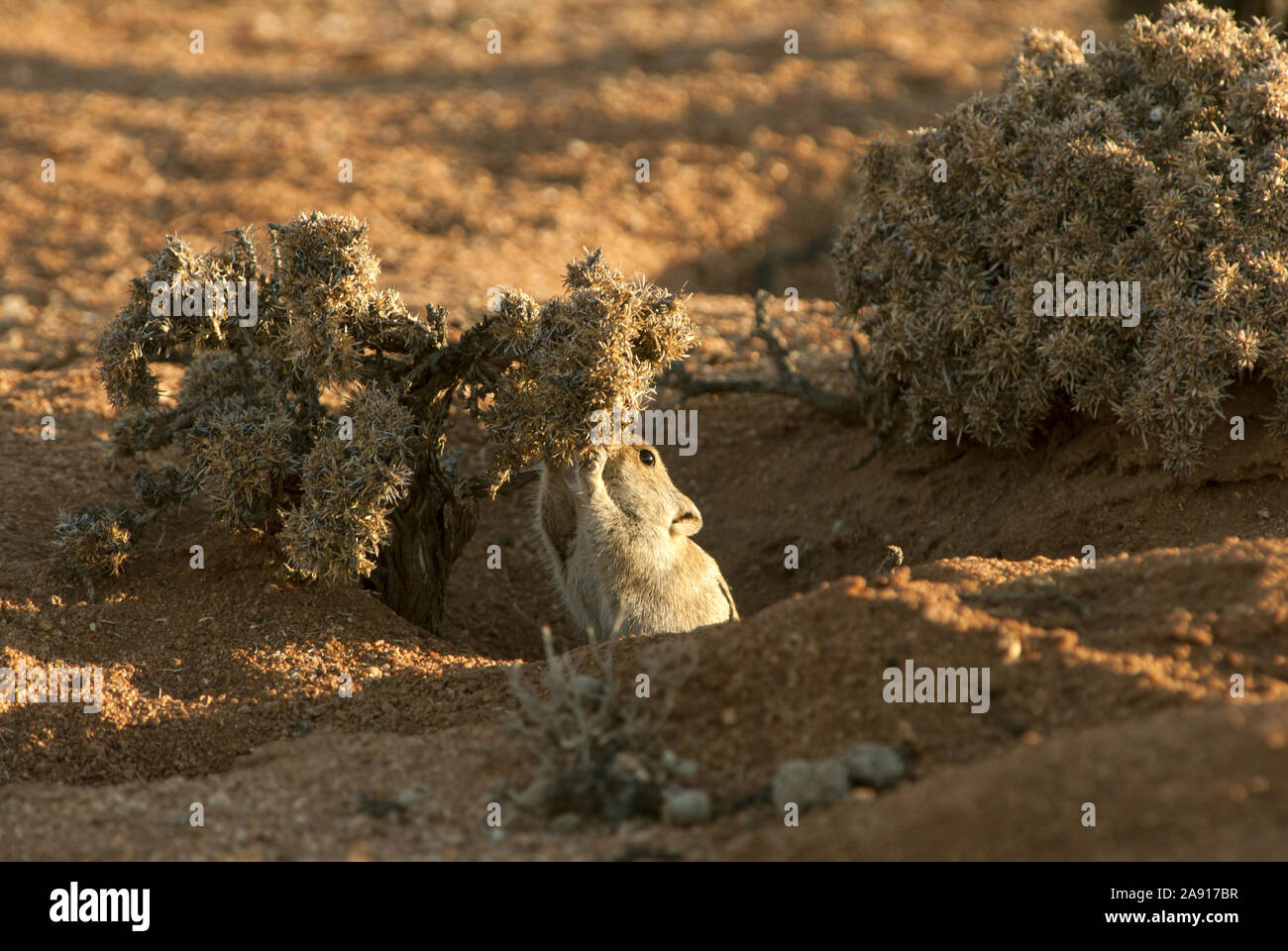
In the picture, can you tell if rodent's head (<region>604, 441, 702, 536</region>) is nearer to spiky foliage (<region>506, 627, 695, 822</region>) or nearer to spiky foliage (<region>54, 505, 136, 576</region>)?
spiky foliage (<region>506, 627, 695, 822</region>)

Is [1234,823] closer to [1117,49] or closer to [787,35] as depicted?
[1117,49]

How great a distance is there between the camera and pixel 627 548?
20.8 feet

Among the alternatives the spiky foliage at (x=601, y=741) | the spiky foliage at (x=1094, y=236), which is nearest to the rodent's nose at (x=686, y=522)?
the spiky foliage at (x=1094, y=236)

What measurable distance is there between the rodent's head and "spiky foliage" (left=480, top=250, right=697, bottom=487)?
0.59 m

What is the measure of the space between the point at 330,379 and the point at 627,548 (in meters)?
1.77

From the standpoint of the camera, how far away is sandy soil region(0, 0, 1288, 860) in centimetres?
370

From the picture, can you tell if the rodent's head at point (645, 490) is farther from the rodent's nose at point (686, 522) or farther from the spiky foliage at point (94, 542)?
the spiky foliage at point (94, 542)

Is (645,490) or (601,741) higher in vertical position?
(645,490)

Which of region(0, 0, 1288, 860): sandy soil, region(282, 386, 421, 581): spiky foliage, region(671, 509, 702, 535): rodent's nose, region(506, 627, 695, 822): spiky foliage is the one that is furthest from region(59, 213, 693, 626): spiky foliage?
region(506, 627, 695, 822): spiky foliage

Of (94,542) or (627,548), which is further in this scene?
(627,548)

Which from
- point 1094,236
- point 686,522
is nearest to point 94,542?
point 686,522

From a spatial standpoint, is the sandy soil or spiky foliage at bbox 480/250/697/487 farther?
spiky foliage at bbox 480/250/697/487

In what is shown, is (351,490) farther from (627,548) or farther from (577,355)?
(627,548)

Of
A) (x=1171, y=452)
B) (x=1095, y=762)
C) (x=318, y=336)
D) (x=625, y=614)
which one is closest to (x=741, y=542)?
(x=625, y=614)
